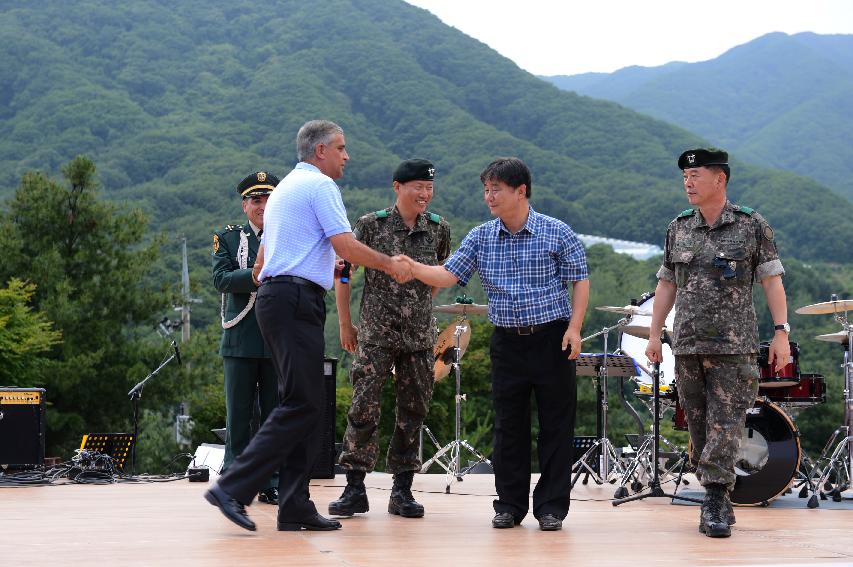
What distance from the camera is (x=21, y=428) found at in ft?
28.1

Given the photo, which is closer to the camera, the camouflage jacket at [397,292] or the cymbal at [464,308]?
the camouflage jacket at [397,292]

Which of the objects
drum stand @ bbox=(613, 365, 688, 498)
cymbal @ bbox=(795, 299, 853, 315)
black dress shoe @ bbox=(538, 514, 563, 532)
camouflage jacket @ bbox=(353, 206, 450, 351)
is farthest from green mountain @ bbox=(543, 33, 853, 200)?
black dress shoe @ bbox=(538, 514, 563, 532)

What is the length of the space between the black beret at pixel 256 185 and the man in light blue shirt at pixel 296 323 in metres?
1.21

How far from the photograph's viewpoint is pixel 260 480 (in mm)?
4660

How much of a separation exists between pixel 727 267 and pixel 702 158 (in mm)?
540

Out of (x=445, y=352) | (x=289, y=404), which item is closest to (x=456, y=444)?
(x=445, y=352)

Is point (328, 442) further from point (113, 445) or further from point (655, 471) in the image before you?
point (655, 471)

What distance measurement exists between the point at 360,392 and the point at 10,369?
1443cm

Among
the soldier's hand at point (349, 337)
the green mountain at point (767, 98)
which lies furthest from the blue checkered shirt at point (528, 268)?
the green mountain at point (767, 98)

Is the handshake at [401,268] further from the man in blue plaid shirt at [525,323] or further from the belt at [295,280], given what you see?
the belt at [295,280]

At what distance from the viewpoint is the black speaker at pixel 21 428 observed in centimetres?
851

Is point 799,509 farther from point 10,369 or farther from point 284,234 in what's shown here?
point 10,369

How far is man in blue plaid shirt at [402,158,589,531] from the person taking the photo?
527 cm

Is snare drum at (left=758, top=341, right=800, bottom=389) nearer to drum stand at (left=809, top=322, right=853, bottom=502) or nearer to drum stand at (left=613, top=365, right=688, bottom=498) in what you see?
drum stand at (left=613, top=365, right=688, bottom=498)
